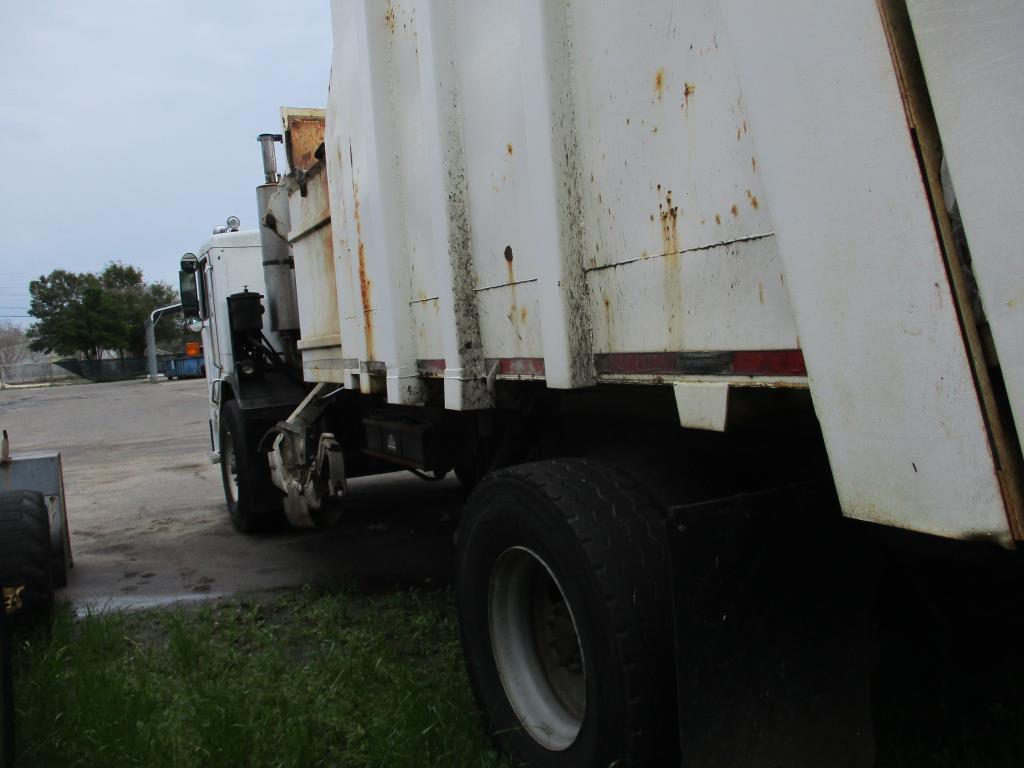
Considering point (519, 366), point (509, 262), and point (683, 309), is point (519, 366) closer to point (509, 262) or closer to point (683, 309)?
point (509, 262)

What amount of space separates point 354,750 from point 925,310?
8.06 ft

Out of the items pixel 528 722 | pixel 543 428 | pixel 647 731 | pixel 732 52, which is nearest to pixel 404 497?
pixel 543 428

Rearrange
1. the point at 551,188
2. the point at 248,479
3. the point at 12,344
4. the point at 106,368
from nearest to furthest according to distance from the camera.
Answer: the point at 551,188 → the point at 248,479 → the point at 106,368 → the point at 12,344

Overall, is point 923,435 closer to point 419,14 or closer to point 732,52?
point 732,52

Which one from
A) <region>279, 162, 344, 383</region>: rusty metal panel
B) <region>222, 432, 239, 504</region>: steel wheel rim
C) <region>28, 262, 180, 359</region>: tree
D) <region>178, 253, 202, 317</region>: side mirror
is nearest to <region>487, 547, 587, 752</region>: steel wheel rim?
<region>279, 162, 344, 383</region>: rusty metal panel

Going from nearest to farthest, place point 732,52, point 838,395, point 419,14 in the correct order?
point 838,395, point 732,52, point 419,14

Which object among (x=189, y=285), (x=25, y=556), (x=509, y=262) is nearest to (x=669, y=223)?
(x=509, y=262)

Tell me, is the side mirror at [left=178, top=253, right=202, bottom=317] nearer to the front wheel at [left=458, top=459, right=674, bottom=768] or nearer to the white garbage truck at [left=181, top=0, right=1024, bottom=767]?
the white garbage truck at [left=181, top=0, right=1024, bottom=767]

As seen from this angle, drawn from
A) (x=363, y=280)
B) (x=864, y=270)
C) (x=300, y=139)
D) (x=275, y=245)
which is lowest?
(x=864, y=270)

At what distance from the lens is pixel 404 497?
817cm

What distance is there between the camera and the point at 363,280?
388 centimetres

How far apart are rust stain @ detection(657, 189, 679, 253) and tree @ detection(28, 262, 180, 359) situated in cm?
6572

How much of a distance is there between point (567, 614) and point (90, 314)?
66.0 meters

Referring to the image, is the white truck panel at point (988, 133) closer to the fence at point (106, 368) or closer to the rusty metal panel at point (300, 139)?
the rusty metal panel at point (300, 139)
